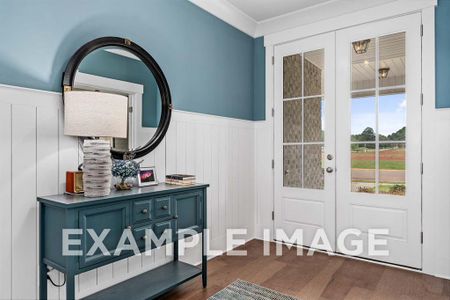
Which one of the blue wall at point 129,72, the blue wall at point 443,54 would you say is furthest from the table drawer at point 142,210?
the blue wall at point 443,54

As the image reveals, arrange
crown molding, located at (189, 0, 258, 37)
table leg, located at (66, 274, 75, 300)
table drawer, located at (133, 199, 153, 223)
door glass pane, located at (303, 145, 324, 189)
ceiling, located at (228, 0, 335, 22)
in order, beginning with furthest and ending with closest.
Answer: door glass pane, located at (303, 145, 324, 189) < ceiling, located at (228, 0, 335, 22) < crown molding, located at (189, 0, 258, 37) < table drawer, located at (133, 199, 153, 223) < table leg, located at (66, 274, 75, 300)

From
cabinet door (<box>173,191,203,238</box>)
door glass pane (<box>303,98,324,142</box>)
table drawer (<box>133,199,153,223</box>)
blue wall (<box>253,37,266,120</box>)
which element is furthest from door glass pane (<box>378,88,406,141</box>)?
table drawer (<box>133,199,153,223</box>)

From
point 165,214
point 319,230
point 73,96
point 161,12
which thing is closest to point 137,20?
point 161,12

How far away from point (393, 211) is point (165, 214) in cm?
212

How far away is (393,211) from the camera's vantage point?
9.17ft

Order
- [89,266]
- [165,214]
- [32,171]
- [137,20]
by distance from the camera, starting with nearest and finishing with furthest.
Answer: [89,266]
[32,171]
[165,214]
[137,20]

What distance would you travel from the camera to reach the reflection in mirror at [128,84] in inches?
78.2

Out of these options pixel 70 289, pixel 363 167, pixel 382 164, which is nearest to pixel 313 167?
pixel 363 167

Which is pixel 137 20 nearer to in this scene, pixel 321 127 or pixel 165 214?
pixel 165 214

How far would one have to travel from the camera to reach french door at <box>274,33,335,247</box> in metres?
3.14

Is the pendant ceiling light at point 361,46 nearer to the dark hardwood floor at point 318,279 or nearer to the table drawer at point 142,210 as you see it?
the dark hardwood floor at point 318,279

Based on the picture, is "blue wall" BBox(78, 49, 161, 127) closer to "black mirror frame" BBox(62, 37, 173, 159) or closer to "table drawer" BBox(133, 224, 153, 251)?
"black mirror frame" BBox(62, 37, 173, 159)

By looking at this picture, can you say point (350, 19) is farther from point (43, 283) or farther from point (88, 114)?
point (43, 283)

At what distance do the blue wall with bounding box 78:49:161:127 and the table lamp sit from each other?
0.41 metres
